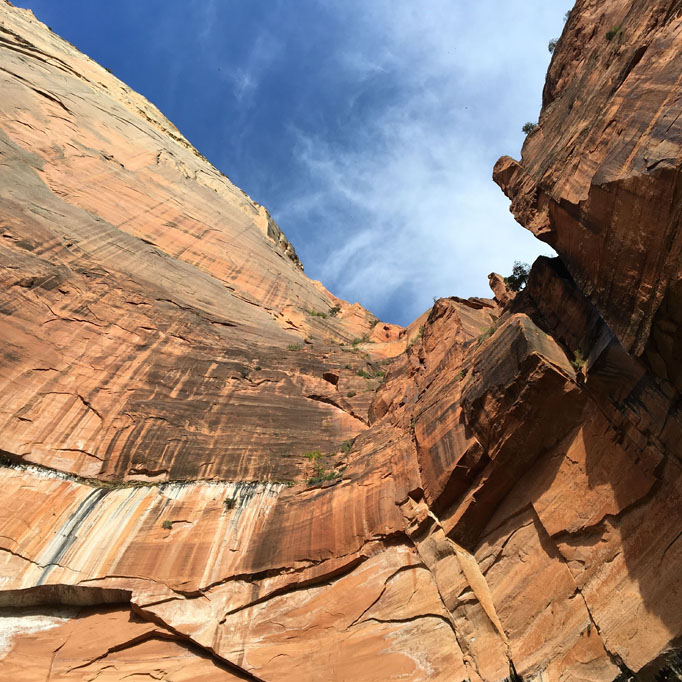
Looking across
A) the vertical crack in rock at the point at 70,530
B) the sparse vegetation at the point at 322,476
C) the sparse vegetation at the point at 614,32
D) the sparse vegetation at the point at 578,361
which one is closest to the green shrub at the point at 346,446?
the sparse vegetation at the point at 322,476

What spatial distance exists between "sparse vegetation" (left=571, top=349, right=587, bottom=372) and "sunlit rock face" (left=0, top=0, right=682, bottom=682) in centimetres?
11

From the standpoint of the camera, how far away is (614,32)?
40.9 feet

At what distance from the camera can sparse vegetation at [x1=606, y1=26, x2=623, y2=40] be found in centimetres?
1234

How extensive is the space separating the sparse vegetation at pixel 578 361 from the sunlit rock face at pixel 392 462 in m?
0.11

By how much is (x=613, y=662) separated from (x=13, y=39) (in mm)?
38420

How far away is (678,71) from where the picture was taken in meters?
9.22

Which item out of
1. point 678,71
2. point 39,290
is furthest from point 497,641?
point 39,290

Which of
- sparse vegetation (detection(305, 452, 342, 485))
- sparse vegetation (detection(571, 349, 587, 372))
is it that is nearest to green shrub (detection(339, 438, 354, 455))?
sparse vegetation (detection(305, 452, 342, 485))

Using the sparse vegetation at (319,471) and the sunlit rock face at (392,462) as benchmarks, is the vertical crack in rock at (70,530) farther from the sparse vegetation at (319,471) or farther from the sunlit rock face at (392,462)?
the sparse vegetation at (319,471)

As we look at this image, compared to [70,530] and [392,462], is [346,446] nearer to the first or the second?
[392,462]

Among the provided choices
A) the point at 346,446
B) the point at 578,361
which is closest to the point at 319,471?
the point at 346,446

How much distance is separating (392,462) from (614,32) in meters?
11.7

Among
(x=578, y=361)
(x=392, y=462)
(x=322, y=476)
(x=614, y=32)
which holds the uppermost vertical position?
(x=614, y=32)

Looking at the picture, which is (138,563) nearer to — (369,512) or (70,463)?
(70,463)
